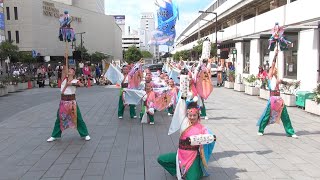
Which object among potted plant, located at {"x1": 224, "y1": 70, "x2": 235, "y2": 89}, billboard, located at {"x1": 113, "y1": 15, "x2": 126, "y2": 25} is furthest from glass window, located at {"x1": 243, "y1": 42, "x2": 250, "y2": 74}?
billboard, located at {"x1": 113, "y1": 15, "x2": 126, "y2": 25}

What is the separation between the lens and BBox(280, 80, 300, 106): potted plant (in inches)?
515

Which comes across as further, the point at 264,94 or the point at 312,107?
the point at 264,94

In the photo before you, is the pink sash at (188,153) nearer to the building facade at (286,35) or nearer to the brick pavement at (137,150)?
the brick pavement at (137,150)

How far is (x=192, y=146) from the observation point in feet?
15.5

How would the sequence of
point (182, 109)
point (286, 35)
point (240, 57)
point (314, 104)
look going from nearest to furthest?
1. point (182, 109)
2. point (314, 104)
3. point (286, 35)
4. point (240, 57)

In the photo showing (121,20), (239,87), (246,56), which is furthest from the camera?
(121,20)

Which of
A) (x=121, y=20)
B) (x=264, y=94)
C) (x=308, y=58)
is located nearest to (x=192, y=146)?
(x=264, y=94)

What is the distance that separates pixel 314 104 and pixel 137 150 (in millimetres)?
7003

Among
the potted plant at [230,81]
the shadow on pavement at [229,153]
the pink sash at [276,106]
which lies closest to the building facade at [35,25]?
the potted plant at [230,81]

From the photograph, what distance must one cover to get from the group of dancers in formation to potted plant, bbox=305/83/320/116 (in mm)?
3569

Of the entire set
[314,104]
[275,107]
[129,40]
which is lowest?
[314,104]

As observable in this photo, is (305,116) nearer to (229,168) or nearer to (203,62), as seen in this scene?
(203,62)

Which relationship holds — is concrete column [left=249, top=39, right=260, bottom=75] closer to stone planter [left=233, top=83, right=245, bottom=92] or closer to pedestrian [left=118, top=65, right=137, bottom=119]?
stone planter [left=233, top=83, right=245, bottom=92]

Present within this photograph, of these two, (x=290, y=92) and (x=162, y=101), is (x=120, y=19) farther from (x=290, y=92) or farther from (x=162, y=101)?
(x=162, y=101)
